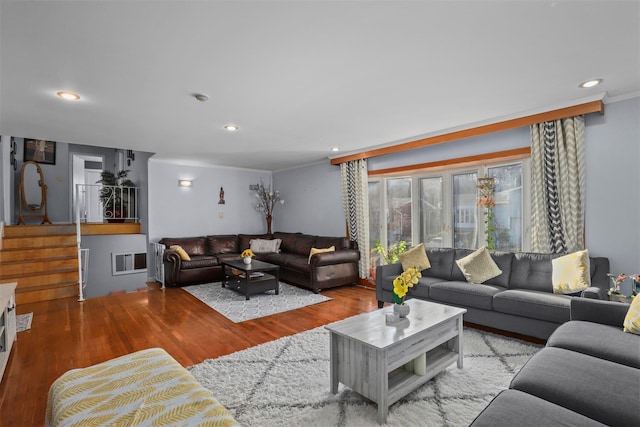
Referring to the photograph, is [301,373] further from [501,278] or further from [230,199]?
[230,199]

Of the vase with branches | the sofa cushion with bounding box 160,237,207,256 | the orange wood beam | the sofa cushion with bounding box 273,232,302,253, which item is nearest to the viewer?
the orange wood beam

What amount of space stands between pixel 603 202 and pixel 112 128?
5.76m

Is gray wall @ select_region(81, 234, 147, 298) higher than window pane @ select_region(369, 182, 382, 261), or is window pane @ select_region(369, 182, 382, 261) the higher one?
window pane @ select_region(369, 182, 382, 261)

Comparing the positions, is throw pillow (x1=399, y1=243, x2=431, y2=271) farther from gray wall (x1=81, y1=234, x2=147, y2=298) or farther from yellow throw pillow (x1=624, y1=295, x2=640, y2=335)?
gray wall (x1=81, y1=234, x2=147, y2=298)

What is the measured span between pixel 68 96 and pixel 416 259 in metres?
4.31

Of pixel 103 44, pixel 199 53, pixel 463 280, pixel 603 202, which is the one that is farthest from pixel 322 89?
pixel 603 202

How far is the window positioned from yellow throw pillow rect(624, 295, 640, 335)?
6.16 ft

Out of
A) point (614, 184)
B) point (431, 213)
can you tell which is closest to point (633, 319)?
point (614, 184)

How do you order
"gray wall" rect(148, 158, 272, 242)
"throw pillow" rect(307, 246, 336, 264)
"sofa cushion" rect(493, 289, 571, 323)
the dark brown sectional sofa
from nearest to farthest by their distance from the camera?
"sofa cushion" rect(493, 289, 571, 323) → the dark brown sectional sofa → "throw pillow" rect(307, 246, 336, 264) → "gray wall" rect(148, 158, 272, 242)

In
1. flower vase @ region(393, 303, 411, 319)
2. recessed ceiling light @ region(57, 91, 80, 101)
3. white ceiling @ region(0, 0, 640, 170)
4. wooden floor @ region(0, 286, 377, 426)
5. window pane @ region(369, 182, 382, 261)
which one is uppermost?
white ceiling @ region(0, 0, 640, 170)

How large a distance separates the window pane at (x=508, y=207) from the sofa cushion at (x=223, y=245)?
5270 millimetres

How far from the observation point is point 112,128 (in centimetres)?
403

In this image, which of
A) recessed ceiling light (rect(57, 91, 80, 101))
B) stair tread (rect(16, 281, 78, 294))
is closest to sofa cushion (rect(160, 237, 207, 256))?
stair tread (rect(16, 281, 78, 294))

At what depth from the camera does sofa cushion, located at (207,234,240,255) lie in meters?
6.88
